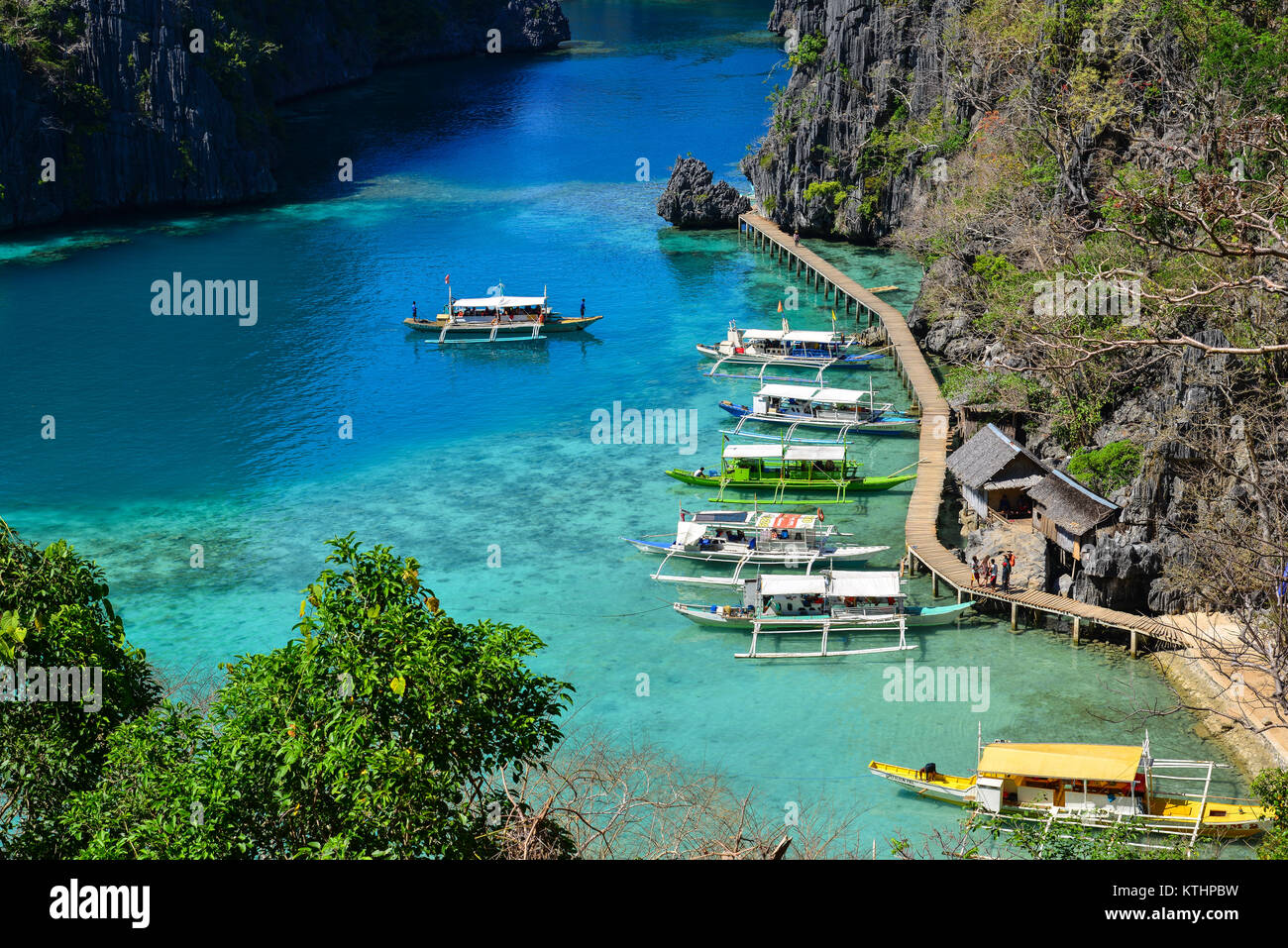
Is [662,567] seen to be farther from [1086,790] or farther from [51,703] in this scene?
[51,703]

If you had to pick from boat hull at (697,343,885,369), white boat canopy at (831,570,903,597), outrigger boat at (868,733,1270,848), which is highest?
boat hull at (697,343,885,369)

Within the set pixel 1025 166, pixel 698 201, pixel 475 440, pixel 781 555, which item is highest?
pixel 1025 166

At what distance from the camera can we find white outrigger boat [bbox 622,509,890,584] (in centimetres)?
5422

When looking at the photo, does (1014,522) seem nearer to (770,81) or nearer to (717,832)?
(717,832)

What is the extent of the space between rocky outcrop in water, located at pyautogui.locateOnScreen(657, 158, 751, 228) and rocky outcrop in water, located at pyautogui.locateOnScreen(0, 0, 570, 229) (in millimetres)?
40080

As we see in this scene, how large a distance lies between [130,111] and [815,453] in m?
81.2

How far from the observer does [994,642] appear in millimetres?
48250

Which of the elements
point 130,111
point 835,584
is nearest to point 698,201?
point 130,111

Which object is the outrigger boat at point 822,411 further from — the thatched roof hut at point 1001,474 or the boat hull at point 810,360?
the thatched roof hut at point 1001,474

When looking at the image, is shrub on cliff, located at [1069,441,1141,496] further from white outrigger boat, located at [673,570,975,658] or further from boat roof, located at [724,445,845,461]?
boat roof, located at [724,445,845,461]

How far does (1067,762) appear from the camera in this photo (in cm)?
3788

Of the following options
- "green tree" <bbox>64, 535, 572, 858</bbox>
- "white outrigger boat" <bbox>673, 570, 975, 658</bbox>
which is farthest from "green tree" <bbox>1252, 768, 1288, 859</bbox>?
"white outrigger boat" <bbox>673, 570, 975, 658</bbox>

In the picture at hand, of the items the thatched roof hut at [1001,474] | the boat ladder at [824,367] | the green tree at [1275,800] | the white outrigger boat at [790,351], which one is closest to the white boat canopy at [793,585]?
the thatched roof hut at [1001,474]

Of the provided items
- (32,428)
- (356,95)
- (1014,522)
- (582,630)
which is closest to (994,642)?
(1014,522)
